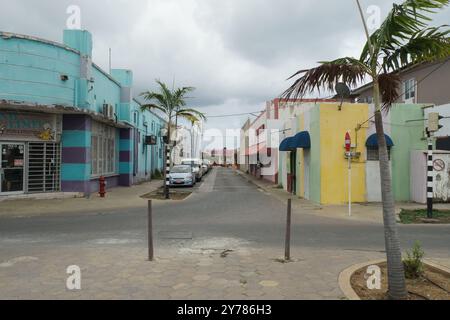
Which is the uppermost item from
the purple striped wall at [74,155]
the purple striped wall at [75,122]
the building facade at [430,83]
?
the building facade at [430,83]

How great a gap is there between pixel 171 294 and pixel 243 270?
5.00 feet

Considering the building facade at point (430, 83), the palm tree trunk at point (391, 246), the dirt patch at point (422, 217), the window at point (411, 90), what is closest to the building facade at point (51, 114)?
the dirt patch at point (422, 217)

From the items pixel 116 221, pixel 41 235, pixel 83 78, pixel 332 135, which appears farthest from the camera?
pixel 83 78

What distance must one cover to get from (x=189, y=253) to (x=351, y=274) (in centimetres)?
292

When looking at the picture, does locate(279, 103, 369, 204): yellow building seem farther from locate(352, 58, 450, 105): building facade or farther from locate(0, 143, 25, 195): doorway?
locate(0, 143, 25, 195): doorway

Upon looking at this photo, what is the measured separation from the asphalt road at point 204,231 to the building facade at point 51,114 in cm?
528

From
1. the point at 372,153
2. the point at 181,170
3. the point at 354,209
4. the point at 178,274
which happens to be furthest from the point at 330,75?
the point at 181,170

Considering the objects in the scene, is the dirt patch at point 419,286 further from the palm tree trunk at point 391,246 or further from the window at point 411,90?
the window at point 411,90

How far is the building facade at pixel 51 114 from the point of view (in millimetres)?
15477

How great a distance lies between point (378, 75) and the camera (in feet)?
19.6

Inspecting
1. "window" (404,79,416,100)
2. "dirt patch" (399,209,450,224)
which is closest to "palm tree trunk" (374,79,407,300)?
"dirt patch" (399,209,450,224)

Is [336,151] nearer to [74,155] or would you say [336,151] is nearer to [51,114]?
[74,155]

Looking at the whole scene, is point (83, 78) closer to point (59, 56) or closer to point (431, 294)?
point (59, 56)
